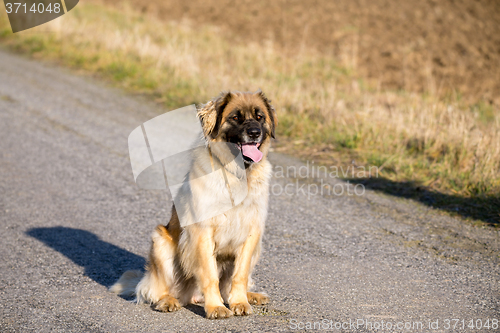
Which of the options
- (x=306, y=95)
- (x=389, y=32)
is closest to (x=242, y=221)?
(x=306, y=95)

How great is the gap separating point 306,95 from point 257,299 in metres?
6.63

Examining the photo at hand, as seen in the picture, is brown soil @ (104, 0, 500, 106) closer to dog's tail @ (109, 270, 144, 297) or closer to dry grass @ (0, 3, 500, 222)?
dry grass @ (0, 3, 500, 222)

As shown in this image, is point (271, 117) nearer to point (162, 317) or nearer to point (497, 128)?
point (162, 317)

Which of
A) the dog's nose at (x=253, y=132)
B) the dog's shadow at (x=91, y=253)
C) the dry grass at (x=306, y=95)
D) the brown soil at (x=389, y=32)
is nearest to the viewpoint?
the dog's nose at (x=253, y=132)

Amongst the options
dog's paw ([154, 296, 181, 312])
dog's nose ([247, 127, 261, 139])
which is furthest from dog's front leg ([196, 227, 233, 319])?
dog's nose ([247, 127, 261, 139])

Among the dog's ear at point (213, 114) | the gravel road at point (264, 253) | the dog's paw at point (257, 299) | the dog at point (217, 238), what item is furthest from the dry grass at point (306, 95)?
the dog's ear at point (213, 114)

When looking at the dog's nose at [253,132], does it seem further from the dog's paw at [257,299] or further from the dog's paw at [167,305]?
the dog's paw at [167,305]

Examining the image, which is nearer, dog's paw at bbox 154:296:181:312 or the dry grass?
dog's paw at bbox 154:296:181:312

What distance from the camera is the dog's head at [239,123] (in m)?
4.05

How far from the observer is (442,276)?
180 inches

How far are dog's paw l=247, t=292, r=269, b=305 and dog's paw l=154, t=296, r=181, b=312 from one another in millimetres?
572

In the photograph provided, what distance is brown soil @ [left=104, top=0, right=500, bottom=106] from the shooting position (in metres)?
14.2

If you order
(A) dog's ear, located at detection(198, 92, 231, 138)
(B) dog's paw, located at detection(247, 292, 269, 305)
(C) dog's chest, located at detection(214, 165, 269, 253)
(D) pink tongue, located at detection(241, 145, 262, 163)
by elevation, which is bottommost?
(B) dog's paw, located at detection(247, 292, 269, 305)

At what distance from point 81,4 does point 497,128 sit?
627 inches
